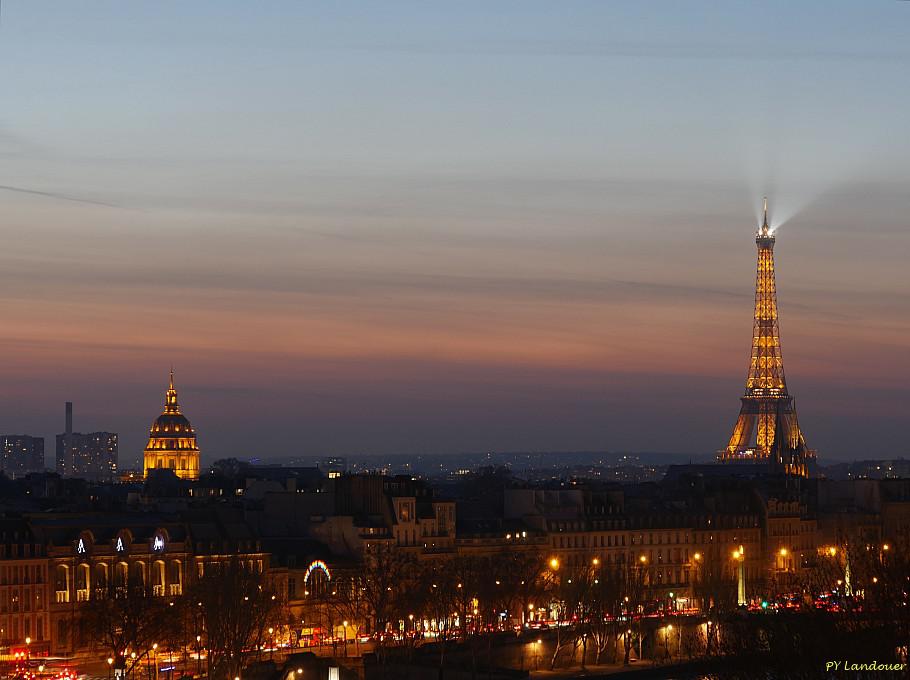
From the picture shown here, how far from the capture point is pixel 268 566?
388 ft

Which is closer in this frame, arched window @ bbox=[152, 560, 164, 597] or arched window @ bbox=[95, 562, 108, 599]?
arched window @ bbox=[95, 562, 108, 599]

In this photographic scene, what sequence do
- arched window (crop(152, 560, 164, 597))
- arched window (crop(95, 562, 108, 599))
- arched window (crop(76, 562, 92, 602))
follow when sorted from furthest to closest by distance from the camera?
arched window (crop(152, 560, 164, 597)), arched window (crop(76, 562, 92, 602)), arched window (crop(95, 562, 108, 599))

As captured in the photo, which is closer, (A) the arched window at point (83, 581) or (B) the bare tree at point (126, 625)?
(B) the bare tree at point (126, 625)

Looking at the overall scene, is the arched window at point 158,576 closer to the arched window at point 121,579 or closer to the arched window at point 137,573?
the arched window at point 137,573

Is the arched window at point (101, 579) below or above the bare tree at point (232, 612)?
above

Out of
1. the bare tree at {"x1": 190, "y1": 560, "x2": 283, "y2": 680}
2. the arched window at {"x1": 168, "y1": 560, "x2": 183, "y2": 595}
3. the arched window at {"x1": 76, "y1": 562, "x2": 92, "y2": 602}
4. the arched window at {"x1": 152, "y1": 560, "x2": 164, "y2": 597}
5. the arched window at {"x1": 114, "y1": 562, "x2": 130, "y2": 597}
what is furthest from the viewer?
Answer: the arched window at {"x1": 168, "y1": 560, "x2": 183, "y2": 595}

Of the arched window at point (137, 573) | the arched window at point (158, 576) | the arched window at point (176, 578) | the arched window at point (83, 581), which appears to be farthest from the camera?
the arched window at point (176, 578)

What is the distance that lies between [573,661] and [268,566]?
656 inches

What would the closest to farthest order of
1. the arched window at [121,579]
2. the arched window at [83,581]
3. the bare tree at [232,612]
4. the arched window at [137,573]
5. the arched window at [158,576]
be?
the bare tree at [232,612], the arched window at [121,579], the arched window at [137,573], the arched window at [83,581], the arched window at [158,576]

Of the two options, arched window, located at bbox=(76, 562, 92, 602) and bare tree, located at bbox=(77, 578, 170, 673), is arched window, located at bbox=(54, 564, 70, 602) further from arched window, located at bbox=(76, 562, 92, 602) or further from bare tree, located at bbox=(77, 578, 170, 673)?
bare tree, located at bbox=(77, 578, 170, 673)

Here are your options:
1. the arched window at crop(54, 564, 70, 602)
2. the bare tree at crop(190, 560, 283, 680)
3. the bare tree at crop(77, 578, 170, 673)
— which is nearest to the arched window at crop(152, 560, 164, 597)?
the bare tree at crop(190, 560, 283, 680)

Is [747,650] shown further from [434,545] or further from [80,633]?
[434,545]

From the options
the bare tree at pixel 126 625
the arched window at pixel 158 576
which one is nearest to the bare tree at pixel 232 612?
the bare tree at pixel 126 625

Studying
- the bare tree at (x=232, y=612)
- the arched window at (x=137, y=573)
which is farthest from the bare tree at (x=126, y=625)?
the arched window at (x=137, y=573)
